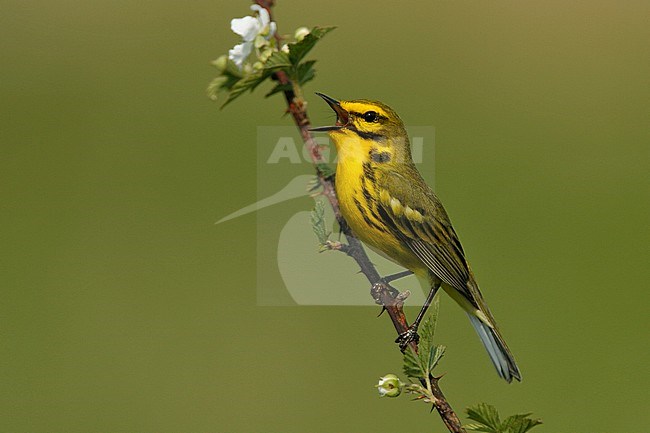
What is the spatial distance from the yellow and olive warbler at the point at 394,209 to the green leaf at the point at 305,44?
28cm

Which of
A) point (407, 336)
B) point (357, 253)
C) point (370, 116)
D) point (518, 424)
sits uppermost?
point (370, 116)

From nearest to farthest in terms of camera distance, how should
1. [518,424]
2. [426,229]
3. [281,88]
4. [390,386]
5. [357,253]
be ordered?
[518,424] < [390,386] < [281,88] < [357,253] < [426,229]

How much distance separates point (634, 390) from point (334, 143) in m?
3.36

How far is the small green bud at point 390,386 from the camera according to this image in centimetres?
96

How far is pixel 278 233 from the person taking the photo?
142 cm

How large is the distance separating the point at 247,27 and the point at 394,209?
57 cm

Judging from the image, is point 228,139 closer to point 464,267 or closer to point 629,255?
point 629,255

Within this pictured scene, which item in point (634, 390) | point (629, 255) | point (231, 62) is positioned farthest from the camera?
point (629, 255)

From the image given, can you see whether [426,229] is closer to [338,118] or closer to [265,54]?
[338,118]

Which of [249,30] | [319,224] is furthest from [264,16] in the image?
[319,224]

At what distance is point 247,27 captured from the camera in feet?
3.28

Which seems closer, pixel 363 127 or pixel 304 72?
pixel 304 72

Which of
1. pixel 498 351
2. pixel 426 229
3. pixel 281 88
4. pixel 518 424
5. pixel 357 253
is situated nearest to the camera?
pixel 518 424

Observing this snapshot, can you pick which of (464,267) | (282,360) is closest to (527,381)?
(282,360)
